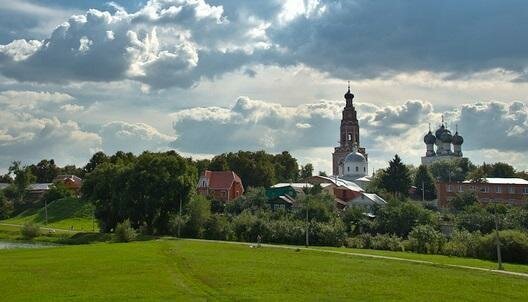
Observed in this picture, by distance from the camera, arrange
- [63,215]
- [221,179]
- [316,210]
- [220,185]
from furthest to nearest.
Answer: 1. [221,179]
2. [220,185]
3. [63,215]
4. [316,210]

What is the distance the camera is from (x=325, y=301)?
26.8 m

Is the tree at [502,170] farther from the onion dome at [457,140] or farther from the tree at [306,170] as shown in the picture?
the tree at [306,170]

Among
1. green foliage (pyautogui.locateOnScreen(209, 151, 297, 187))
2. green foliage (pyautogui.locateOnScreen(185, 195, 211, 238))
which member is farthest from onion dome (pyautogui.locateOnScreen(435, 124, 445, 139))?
green foliage (pyautogui.locateOnScreen(185, 195, 211, 238))

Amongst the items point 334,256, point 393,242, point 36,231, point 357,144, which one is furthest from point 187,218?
point 357,144

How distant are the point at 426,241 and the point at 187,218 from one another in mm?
30304

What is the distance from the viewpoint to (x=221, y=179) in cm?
11444

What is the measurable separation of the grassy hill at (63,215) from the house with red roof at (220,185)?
19826mm

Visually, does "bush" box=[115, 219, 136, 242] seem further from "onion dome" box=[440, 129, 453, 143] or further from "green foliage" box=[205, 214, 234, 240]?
"onion dome" box=[440, 129, 453, 143]

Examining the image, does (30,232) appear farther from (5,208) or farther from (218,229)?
(5,208)

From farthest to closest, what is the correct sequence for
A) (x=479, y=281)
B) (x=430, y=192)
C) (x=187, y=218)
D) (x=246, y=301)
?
(x=430, y=192), (x=187, y=218), (x=479, y=281), (x=246, y=301)

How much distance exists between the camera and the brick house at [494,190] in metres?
103

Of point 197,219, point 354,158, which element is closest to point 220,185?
point 197,219

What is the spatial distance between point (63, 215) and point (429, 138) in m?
94.4

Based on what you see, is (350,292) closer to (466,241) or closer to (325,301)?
(325,301)
